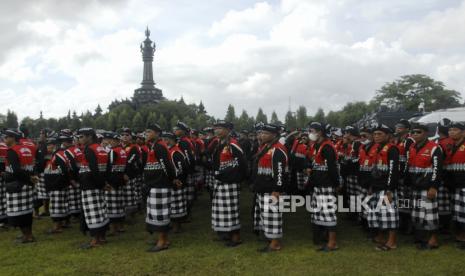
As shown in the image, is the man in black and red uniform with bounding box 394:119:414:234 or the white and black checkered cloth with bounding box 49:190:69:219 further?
the white and black checkered cloth with bounding box 49:190:69:219

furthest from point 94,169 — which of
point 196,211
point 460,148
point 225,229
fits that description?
point 460,148

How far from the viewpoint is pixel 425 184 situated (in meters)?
7.02

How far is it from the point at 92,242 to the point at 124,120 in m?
74.9

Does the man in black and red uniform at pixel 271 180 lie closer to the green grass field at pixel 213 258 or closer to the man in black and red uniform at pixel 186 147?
the green grass field at pixel 213 258

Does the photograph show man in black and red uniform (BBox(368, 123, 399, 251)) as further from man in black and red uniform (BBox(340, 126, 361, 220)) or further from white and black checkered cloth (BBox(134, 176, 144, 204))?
white and black checkered cloth (BBox(134, 176, 144, 204))

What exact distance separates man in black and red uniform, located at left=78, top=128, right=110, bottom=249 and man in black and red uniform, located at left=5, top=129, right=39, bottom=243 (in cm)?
129

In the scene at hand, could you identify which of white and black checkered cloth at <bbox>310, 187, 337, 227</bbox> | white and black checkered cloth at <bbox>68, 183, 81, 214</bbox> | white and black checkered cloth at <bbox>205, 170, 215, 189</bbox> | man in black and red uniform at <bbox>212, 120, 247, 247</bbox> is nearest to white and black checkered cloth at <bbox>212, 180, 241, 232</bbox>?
man in black and red uniform at <bbox>212, 120, 247, 247</bbox>

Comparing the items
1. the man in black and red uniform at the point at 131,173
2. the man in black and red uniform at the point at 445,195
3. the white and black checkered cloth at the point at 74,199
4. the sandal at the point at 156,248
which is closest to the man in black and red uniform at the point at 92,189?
the sandal at the point at 156,248

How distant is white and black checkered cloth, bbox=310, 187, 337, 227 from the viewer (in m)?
7.35

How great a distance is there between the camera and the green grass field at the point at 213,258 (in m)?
6.38

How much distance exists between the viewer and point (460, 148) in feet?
23.7

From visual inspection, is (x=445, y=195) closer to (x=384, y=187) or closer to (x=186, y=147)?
(x=384, y=187)

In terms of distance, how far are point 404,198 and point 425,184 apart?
1.45m

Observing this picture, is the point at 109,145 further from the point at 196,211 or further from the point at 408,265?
the point at 408,265
